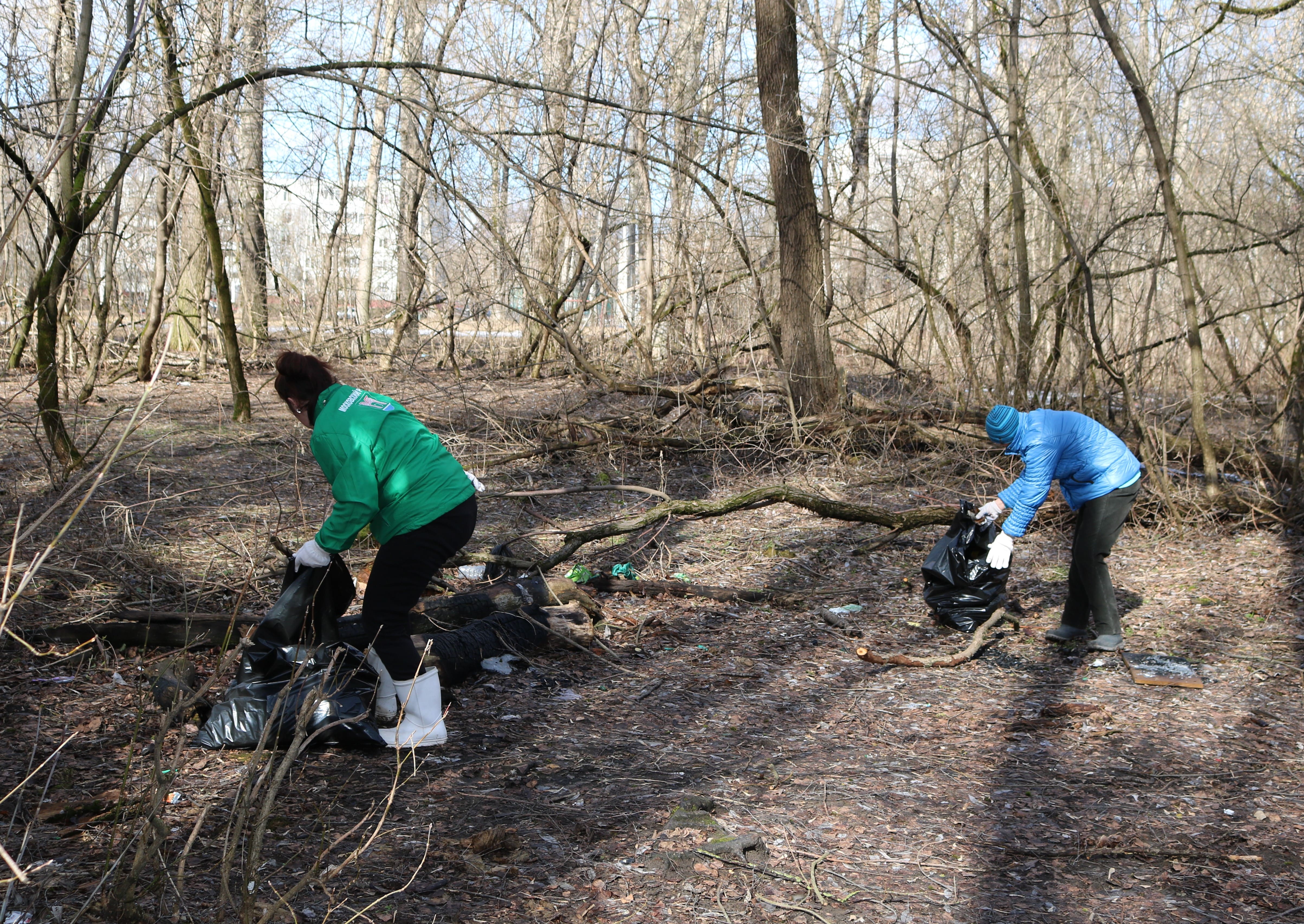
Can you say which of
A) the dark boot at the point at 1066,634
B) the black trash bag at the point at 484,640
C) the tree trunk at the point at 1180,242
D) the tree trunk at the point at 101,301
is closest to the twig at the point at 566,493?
the black trash bag at the point at 484,640

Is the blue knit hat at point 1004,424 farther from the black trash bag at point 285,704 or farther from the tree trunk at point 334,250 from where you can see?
the tree trunk at point 334,250

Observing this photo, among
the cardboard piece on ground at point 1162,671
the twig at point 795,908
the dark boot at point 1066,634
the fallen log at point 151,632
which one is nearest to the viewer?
the twig at point 795,908

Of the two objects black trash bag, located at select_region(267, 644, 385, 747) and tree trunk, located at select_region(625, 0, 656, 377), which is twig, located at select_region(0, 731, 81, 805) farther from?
tree trunk, located at select_region(625, 0, 656, 377)

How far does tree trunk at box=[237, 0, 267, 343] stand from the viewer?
6652 mm

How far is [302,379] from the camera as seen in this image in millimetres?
3602

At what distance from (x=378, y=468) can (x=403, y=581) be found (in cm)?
45

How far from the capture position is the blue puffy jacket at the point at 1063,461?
4945mm

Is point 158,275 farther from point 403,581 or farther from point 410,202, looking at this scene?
point 403,581

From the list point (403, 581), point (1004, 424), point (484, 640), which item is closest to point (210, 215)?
point (484, 640)

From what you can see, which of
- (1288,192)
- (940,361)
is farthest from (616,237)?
(1288,192)

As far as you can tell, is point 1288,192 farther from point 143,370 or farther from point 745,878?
point 143,370

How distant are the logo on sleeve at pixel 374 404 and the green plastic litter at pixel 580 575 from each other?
240 centimetres

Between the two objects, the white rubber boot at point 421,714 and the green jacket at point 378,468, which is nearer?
the green jacket at point 378,468

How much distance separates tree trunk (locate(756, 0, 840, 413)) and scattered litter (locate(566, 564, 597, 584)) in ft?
11.7
